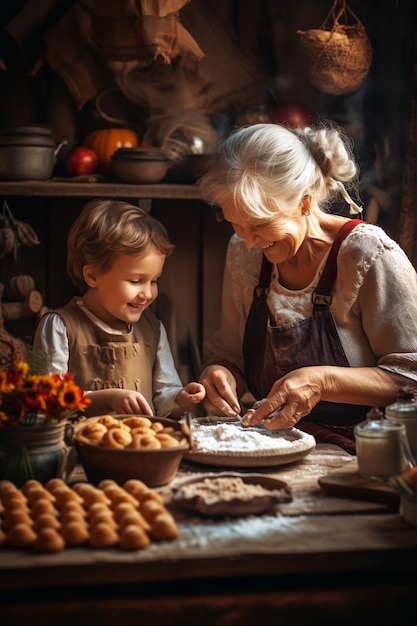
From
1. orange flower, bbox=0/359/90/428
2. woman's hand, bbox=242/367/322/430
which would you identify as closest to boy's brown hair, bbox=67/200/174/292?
woman's hand, bbox=242/367/322/430

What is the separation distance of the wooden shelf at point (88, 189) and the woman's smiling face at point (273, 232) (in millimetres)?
914

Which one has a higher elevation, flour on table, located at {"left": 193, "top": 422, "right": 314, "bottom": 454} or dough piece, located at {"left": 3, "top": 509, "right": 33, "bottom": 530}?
dough piece, located at {"left": 3, "top": 509, "right": 33, "bottom": 530}

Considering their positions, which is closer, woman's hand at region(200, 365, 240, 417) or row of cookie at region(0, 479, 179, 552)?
row of cookie at region(0, 479, 179, 552)

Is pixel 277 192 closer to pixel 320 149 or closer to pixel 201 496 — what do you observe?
pixel 320 149

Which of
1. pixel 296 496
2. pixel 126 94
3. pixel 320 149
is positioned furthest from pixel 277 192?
pixel 126 94

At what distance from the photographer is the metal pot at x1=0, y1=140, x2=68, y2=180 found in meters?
3.81

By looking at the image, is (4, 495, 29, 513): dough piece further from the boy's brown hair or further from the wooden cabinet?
the wooden cabinet

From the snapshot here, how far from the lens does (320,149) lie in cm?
312

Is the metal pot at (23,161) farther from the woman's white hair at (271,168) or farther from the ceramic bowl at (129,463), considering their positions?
the ceramic bowl at (129,463)

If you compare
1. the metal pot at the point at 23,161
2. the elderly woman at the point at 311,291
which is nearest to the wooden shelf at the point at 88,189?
the metal pot at the point at 23,161

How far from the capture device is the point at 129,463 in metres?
2.24

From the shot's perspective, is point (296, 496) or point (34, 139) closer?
point (296, 496)

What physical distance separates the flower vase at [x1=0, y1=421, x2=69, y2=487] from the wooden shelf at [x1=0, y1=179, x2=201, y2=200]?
Answer: 1816mm

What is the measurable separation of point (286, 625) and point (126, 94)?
9.41 ft
